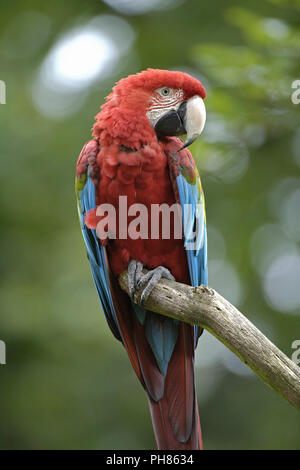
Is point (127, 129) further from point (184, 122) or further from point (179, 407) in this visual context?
point (179, 407)

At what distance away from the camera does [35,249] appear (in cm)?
502

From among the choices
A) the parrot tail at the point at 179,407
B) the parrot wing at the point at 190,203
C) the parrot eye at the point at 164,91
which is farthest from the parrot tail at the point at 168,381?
the parrot eye at the point at 164,91

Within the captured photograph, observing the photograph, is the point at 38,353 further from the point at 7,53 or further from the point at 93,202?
the point at 7,53

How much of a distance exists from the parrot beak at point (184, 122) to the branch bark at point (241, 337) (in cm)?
81

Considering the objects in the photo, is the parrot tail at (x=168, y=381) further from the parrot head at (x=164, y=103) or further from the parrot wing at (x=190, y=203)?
the parrot head at (x=164, y=103)

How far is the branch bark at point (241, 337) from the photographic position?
212 cm

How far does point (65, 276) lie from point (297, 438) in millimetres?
2393

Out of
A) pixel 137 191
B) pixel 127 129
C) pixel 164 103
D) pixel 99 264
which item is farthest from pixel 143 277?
pixel 164 103

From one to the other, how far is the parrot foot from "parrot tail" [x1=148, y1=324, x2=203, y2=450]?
0.35 m

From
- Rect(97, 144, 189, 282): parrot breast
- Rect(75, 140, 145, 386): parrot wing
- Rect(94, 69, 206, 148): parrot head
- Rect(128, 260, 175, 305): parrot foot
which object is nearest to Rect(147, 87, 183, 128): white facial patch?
Rect(94, 69, 206, 148): parrot head

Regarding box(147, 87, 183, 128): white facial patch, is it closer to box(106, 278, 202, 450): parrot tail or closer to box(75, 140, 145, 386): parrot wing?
box(75, 140, 145, 386): parrot wing

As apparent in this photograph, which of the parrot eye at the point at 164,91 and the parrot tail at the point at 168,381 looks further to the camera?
the parrot eye at the point at 164,91

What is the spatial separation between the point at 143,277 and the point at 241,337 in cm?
59

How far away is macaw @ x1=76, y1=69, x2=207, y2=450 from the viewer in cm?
254
